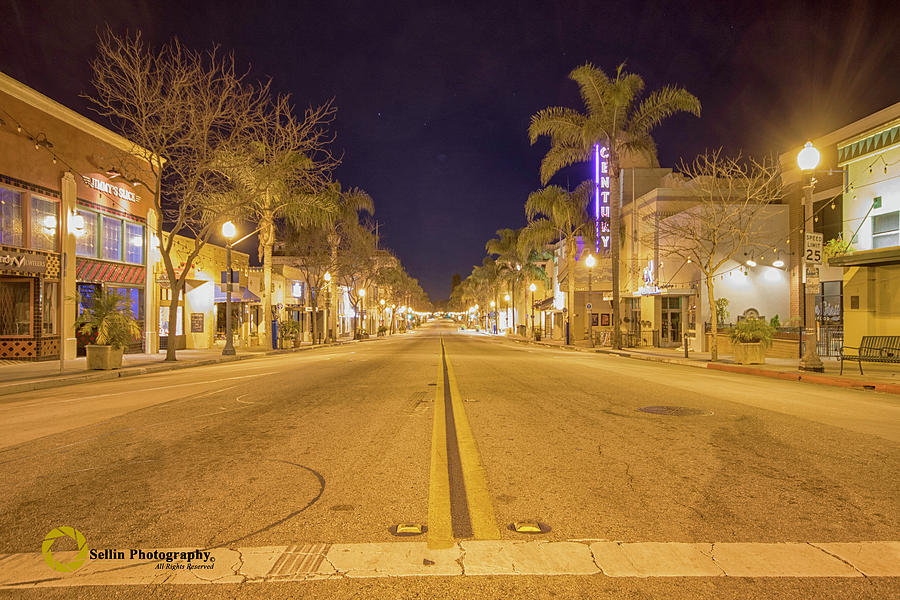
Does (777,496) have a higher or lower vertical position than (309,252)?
lower

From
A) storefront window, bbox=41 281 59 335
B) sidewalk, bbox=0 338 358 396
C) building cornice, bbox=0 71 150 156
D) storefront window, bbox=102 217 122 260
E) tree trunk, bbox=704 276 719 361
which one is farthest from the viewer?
storefront window, bbox=102 217 122 260

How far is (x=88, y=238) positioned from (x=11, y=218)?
4.08 m

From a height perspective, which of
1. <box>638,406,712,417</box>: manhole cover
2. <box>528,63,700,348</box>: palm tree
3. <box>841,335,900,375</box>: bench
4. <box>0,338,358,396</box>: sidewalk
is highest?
<box>528,63,700,348</box>: palm tree

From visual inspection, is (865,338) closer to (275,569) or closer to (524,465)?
(524,465)

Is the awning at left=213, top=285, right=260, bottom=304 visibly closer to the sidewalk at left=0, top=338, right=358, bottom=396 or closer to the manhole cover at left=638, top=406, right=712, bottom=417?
the sidewalk at left=0, top=338, right=358, bottom=396

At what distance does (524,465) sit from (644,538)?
6.27ft

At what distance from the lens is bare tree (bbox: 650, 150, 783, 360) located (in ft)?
79.4

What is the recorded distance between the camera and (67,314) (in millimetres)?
22281

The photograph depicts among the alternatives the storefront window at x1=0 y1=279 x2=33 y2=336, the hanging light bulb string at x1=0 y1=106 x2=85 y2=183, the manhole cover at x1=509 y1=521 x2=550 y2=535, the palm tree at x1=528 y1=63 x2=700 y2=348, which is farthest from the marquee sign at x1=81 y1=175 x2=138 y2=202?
the manhole cover at x1=509 y1=521 x2=550 y2=535

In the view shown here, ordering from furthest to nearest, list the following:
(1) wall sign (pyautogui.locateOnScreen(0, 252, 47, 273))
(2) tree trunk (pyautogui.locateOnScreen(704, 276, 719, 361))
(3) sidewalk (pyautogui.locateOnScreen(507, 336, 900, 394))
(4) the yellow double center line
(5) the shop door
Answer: (5) the shop door, (2) tree trunk (pyautogui.locateOnScreen(704, 276, 719, 361)), (1) wall sign (pyautogui.locateOnScreen(0, 252, 47, 273)), (3) sidewalk (pyautogui.locateOnScreen(507, 336, 900, 394)), (4) the yellow double center line

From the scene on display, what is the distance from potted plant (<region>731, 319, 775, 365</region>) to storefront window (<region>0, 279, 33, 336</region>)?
26678 millimetres

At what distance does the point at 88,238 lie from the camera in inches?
989

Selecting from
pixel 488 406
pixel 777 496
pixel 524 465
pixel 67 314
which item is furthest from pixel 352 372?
pixel 67 314

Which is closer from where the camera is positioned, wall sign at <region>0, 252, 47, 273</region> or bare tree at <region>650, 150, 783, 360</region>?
wall sign at <region>0, 252, 47, 273</region>
